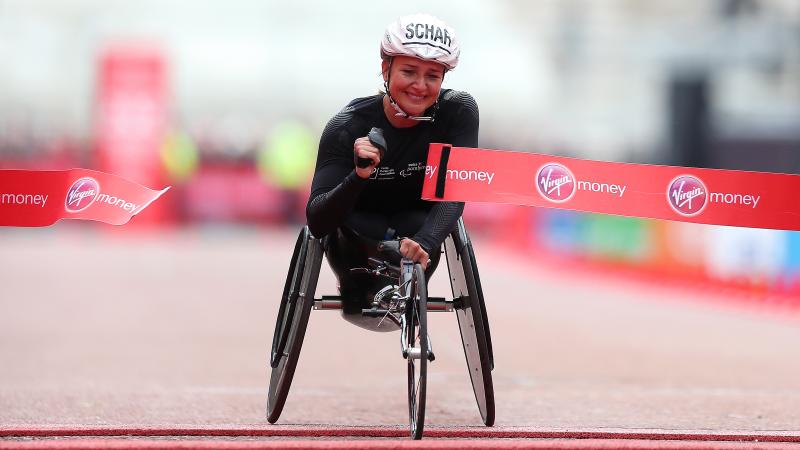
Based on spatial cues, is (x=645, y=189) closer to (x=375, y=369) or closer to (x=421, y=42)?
(x=421, y=42)

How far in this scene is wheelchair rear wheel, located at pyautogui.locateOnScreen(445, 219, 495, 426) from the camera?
5.89 meters

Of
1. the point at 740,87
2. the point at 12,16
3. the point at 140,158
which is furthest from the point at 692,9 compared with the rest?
the point at 12,16

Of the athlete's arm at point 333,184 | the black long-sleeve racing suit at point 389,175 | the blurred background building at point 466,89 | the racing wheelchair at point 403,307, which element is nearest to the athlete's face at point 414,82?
the black long-sleeve racing suit at point 389,175

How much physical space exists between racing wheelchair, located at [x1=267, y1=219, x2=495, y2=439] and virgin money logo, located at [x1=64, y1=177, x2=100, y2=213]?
93 cm

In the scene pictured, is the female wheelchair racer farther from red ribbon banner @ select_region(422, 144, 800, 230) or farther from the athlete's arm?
red ribbon banner @ select_region(422, 144, 800, 230)

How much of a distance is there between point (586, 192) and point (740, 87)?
35008 mm

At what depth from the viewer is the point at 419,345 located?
5625mm

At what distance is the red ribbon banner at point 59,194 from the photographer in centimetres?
608

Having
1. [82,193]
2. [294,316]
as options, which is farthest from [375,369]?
[82,193]

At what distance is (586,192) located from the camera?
607cm

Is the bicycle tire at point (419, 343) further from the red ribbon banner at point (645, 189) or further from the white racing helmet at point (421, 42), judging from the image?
the white racing helmet at point (421, 42)

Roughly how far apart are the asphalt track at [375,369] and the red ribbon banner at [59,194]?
3.02ft

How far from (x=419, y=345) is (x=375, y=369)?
438 centimetres

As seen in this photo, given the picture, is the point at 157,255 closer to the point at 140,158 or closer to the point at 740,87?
the point at 140,158
